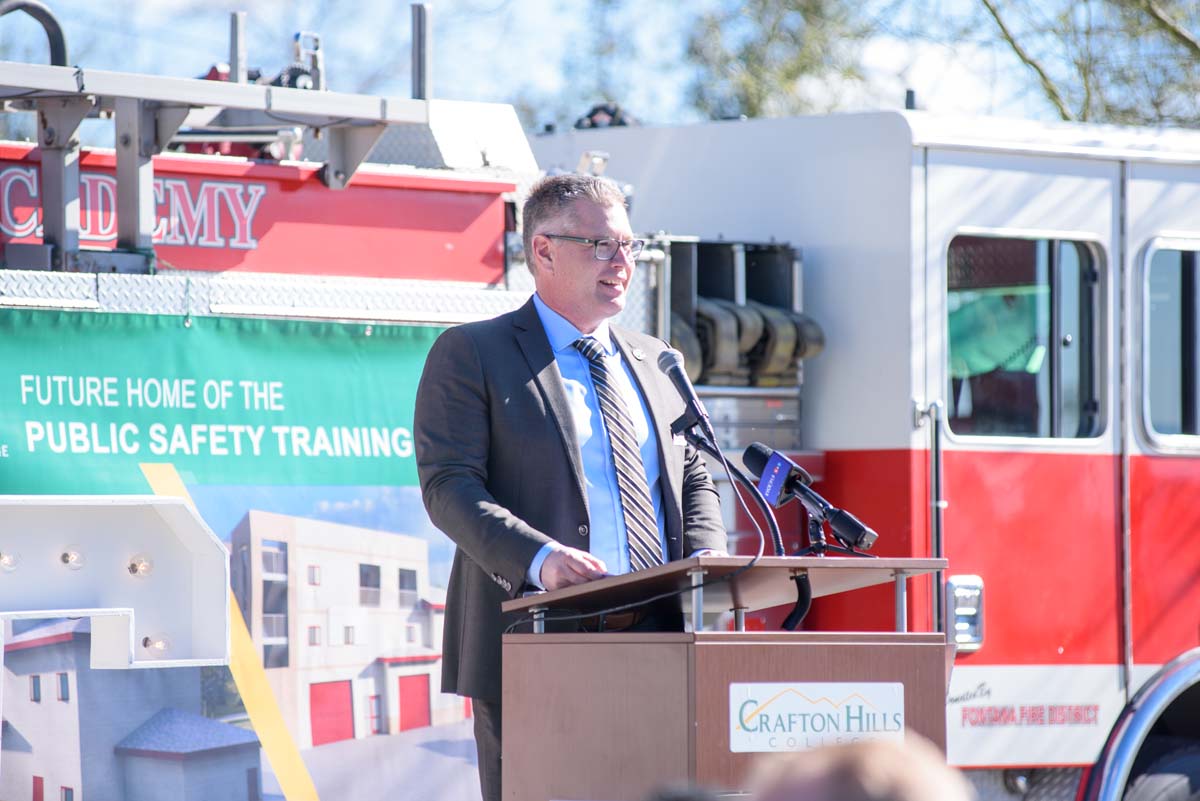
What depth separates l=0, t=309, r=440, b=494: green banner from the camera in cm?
426

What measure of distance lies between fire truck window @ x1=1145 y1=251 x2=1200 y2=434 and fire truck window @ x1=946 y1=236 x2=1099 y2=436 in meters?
0.24

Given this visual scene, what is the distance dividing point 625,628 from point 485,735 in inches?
14.8

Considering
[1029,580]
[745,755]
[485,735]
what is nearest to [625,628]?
[485,735]

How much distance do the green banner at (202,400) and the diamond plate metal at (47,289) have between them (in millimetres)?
31

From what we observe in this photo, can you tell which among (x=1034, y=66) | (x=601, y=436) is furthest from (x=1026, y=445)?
(x=1034, y=66)

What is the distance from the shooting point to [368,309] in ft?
15.8

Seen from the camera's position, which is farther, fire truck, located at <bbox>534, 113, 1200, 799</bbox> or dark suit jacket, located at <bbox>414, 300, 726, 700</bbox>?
fire truck, located at <bbox>534, 113, 1200, 799</bbox>

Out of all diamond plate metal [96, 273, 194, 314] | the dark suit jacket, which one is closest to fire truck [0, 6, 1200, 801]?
diamond plate metal [96, 273, 194, 314]

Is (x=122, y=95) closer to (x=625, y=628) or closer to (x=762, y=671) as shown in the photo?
(x=625, y=628)

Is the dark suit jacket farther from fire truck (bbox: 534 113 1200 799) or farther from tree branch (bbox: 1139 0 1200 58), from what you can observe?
tree branch (bbox: 1139 0 1200 58)

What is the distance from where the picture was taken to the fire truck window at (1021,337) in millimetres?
5480

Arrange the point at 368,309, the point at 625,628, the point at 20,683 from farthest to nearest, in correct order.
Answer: the point at 368,309 → the point at 20,683 → the point at 625,628

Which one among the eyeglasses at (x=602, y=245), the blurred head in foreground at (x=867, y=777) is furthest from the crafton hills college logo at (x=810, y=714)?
the blurred head in foreground at (x=867, y=777)

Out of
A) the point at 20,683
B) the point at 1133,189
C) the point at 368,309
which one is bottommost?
the point at 20,683
